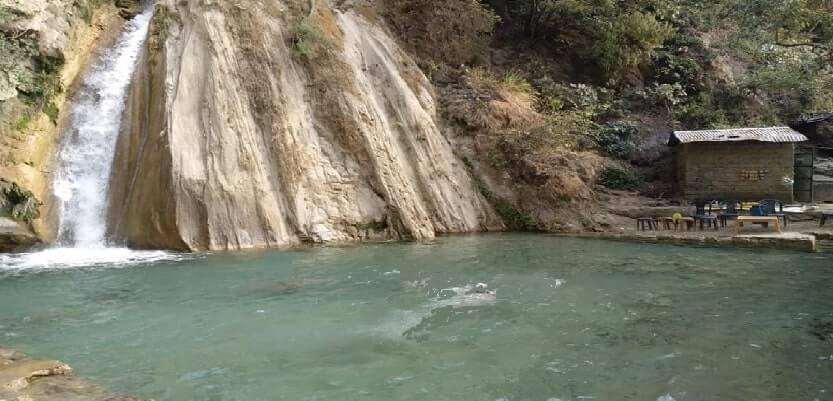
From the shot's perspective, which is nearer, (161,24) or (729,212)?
(161,24)

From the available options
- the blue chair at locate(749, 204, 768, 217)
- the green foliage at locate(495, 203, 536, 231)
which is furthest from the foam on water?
the blue chair at locate(749, 204, 768, 217)

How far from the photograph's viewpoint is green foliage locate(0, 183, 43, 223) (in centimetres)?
1397

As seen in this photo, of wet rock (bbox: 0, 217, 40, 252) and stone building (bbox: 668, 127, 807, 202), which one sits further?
stone building (bbox: 668, 127, 807, 202)

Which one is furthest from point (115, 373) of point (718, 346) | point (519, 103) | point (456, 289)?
point (519, 103)

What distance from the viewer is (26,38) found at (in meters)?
15.9

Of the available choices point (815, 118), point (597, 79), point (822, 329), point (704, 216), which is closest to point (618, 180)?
point (704, 216)

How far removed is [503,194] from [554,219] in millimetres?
1806

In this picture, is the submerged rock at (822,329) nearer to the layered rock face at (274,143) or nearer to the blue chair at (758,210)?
the blue chair at (758,210)

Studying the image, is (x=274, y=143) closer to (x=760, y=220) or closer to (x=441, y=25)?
(x=441, y=25)

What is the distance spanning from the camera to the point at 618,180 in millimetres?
21781

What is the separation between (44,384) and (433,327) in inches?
170

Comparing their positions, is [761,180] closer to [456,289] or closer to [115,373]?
[456,289]

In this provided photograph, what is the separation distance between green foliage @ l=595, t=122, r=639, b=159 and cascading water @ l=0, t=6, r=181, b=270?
16389 millimetres

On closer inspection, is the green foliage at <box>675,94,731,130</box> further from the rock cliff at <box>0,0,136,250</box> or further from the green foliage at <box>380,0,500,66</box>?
the rock cliff at <box>0,0,136,250</box>
